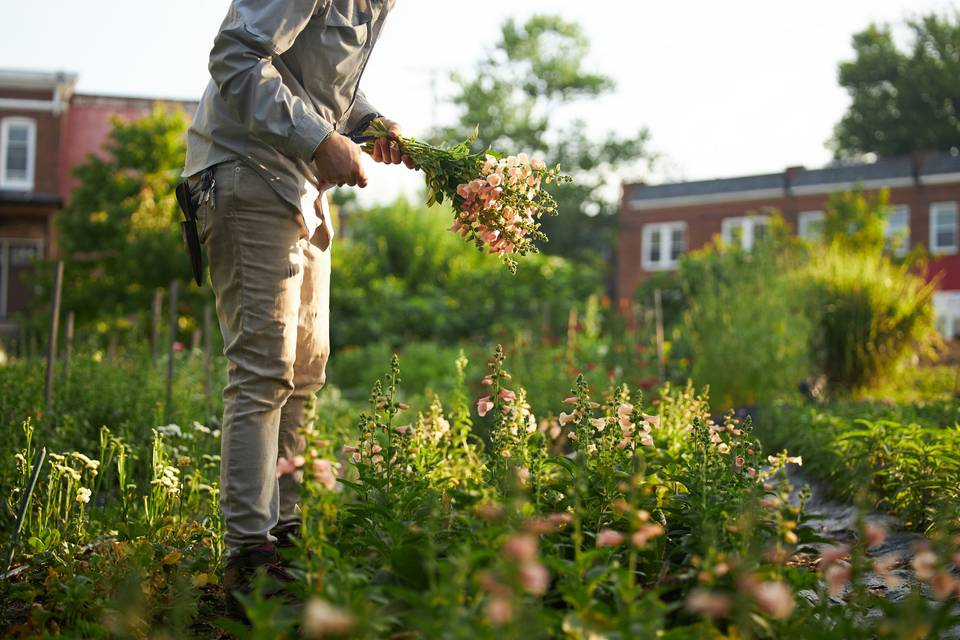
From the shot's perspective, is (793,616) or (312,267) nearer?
(793,616)

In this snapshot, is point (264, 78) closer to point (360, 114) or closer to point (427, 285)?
point (360, 114)

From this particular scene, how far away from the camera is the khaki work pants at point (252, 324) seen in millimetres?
2662

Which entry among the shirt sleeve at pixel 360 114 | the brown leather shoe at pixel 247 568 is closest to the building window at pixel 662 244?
the shirt sleeve at pixel 360 114

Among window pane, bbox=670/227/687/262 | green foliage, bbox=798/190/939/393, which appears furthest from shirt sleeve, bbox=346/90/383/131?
window pane, bbox=670/227/687/262

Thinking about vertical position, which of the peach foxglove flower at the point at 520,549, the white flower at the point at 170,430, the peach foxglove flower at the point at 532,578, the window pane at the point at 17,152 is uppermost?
the window pane at the point at 17,152

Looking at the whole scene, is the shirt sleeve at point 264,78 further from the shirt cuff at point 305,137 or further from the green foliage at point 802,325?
the green foliage at point 802,325

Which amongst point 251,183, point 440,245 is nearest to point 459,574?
point 251,183

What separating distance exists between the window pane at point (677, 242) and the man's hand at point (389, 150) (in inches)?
1143

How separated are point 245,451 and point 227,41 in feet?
3.75

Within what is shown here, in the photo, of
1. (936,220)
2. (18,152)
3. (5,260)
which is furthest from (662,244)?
(5,260)

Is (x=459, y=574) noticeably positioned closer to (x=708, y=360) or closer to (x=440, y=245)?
(x=708, y=360)

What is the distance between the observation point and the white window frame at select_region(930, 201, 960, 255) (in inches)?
1077

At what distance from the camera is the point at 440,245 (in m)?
18.1

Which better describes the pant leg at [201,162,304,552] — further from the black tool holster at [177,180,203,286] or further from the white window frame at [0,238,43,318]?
the white window frame at [0,238,43,318]
